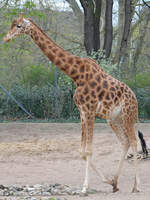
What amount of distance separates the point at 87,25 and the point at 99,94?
11.8m

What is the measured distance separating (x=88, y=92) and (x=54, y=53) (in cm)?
82

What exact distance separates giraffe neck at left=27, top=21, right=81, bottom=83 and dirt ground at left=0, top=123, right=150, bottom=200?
194 cm

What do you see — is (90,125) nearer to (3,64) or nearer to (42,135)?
(42,135)

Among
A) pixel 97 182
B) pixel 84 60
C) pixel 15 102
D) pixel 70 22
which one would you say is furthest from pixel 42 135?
pixel 70 22

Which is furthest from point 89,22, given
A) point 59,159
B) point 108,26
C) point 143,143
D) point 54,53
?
point 54,53

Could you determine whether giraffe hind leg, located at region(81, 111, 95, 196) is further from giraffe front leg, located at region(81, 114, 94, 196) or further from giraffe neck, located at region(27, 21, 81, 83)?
giraffe neck, located at region(27, 21, 81, 83)

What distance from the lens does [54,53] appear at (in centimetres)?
619

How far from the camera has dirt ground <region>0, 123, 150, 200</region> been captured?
24.1 ft

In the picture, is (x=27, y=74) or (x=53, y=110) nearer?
(x=53, y=110)

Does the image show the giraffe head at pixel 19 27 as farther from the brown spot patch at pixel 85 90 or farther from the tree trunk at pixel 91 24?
the tree trunk at pixel 91 24

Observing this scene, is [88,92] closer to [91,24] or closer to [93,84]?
[93,84]

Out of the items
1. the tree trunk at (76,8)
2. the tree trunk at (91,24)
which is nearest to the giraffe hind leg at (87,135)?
the tree trunk at (91,24)

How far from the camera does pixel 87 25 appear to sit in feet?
57.4

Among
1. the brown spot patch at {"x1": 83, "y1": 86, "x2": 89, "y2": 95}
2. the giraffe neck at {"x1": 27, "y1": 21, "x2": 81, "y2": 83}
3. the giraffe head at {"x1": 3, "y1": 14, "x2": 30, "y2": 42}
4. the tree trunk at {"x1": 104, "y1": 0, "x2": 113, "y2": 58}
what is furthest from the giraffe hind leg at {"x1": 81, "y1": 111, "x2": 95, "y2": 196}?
the tree trunk at {"x1": 104, "y1": 0, "x2": 113, "y2": 58}
